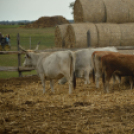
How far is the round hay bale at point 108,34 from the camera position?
10492 mm

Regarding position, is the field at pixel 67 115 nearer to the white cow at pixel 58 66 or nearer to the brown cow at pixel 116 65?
the white cow at pixel 58 66

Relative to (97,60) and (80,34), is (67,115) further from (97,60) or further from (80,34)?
(80,34)

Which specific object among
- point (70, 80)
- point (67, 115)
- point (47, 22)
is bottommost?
point (67, 115)

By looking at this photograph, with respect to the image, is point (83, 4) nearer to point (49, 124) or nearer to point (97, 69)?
point (97, 69)

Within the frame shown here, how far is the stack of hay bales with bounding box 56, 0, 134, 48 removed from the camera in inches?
410

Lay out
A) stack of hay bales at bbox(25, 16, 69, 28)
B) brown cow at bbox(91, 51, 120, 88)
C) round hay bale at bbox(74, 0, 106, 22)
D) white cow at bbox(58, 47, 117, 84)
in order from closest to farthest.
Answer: brown cow at bbox(91, 51, 120, 88), white cow at bbox(58, 47, 117, 84), round hay bale at bbox(74, 0, 106, 22), stack of hay bales at bbox(25, 16, 69, 28)

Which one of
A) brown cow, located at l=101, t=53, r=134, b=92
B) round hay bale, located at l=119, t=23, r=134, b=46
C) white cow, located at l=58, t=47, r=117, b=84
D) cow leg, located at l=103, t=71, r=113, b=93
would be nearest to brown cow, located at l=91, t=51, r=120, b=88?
brown cow, located at l=101, t=53, r=134, b=92

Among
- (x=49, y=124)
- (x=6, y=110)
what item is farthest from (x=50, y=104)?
(x=49, y=124)

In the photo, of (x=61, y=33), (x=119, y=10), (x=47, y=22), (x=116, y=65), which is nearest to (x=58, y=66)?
(x=116, y=65)

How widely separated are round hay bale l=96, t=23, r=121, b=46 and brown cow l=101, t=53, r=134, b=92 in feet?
10.8

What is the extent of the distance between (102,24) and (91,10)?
66 cm

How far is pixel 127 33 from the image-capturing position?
10852 mm

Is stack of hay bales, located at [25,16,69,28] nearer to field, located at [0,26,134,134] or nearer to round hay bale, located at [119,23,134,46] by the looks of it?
round hay bale, located at [119,23,134,46]

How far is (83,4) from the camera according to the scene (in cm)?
1076
